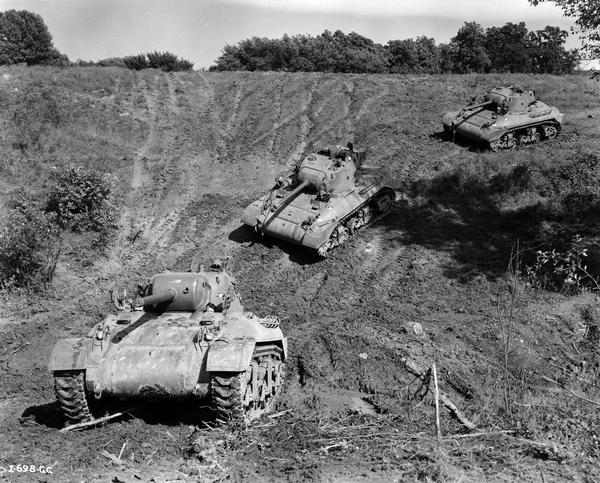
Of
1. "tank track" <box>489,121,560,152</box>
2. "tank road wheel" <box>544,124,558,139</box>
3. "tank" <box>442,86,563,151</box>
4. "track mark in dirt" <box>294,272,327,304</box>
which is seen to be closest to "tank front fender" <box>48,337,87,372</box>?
"track mark in dirt" <box>294,272,327,304</box>

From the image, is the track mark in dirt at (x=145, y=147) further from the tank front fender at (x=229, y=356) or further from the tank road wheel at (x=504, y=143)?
the tank front fender at (x=229, y=356)

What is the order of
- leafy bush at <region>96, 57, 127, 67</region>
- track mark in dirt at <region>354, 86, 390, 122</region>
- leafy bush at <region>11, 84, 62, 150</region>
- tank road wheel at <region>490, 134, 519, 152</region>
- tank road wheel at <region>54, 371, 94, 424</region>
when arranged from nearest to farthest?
tank road wheel at <region>54, 371, 94, 424</region>
tank road wheel at <region>490, 134, 519, 152</region>
leafy bush at <region>11, 84, 62, 150</region>
track mark in dirt at <region>354, 86, 390, 122</region>
leafy bush at <region>96, 57, 127, 67</region>

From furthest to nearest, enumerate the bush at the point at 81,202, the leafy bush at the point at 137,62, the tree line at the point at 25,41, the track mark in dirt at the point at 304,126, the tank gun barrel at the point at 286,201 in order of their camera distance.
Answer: the tree line at the point at 25,41, the leafy bush at the point at 137,62, the track mark in dirt at the point at 304,126, the bush at the point at 81,202, the tank gun barrel at the point at 286,201

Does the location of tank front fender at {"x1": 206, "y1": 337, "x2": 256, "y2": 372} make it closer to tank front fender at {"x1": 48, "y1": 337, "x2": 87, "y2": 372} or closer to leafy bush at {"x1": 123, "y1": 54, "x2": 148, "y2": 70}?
tank front fender at {"x1": 48, "y1": 337, "x2": 87, "y2": 372}

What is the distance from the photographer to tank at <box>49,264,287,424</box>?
33.4 feet

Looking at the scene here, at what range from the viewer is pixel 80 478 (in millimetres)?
8820

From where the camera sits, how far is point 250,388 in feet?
35.1

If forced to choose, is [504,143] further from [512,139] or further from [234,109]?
[234,109]

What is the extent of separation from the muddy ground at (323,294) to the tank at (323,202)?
578 millimetres

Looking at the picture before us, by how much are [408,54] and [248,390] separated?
4199 cm

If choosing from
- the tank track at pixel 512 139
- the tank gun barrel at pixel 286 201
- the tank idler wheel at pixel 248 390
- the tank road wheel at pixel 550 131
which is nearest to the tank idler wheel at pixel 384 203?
the tank gun barrel at pixel 286 201

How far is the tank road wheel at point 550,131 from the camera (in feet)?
79.9

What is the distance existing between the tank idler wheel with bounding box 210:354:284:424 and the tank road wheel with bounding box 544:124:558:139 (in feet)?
53.3

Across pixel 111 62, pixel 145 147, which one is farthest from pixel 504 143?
pixel 111 62
